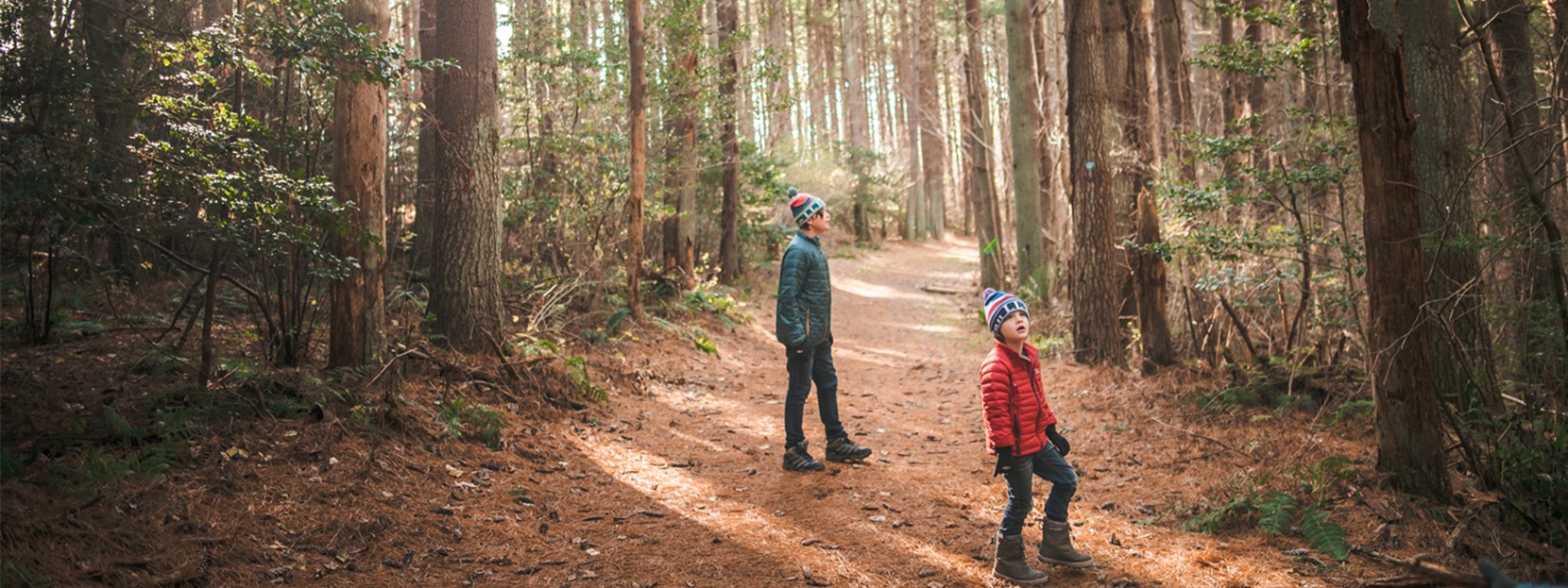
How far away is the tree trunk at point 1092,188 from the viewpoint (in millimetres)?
10914

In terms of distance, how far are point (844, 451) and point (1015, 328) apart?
9.27ft

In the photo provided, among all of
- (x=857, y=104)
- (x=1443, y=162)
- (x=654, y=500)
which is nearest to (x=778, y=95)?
(x=654, y=500)

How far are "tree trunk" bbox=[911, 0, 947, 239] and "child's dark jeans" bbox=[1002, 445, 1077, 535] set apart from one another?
21252 millimetres

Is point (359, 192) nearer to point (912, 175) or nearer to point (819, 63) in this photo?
point (912, 175)

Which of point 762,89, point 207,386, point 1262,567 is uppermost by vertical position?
point 762,89

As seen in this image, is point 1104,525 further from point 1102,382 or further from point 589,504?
point 1102,382

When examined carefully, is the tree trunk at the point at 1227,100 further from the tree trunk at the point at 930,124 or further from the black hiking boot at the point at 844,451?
the tree trunk at the point at 930,124

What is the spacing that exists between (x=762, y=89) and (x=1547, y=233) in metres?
13.1

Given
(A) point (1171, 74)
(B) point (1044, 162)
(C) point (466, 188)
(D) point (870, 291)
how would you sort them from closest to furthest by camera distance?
(C) point (466, 188), (A) point (1171, 74), (B) point (1044, 162), (D) point (870, 291)

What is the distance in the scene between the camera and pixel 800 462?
24.5 ft

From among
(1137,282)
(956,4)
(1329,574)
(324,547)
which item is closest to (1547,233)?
(1329,574)

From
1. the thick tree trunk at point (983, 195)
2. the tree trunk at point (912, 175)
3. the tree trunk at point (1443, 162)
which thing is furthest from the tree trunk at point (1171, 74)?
the tree trunk at point (912, 175)

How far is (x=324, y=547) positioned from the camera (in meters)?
5.23

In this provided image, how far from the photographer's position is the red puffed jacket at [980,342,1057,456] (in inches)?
200
